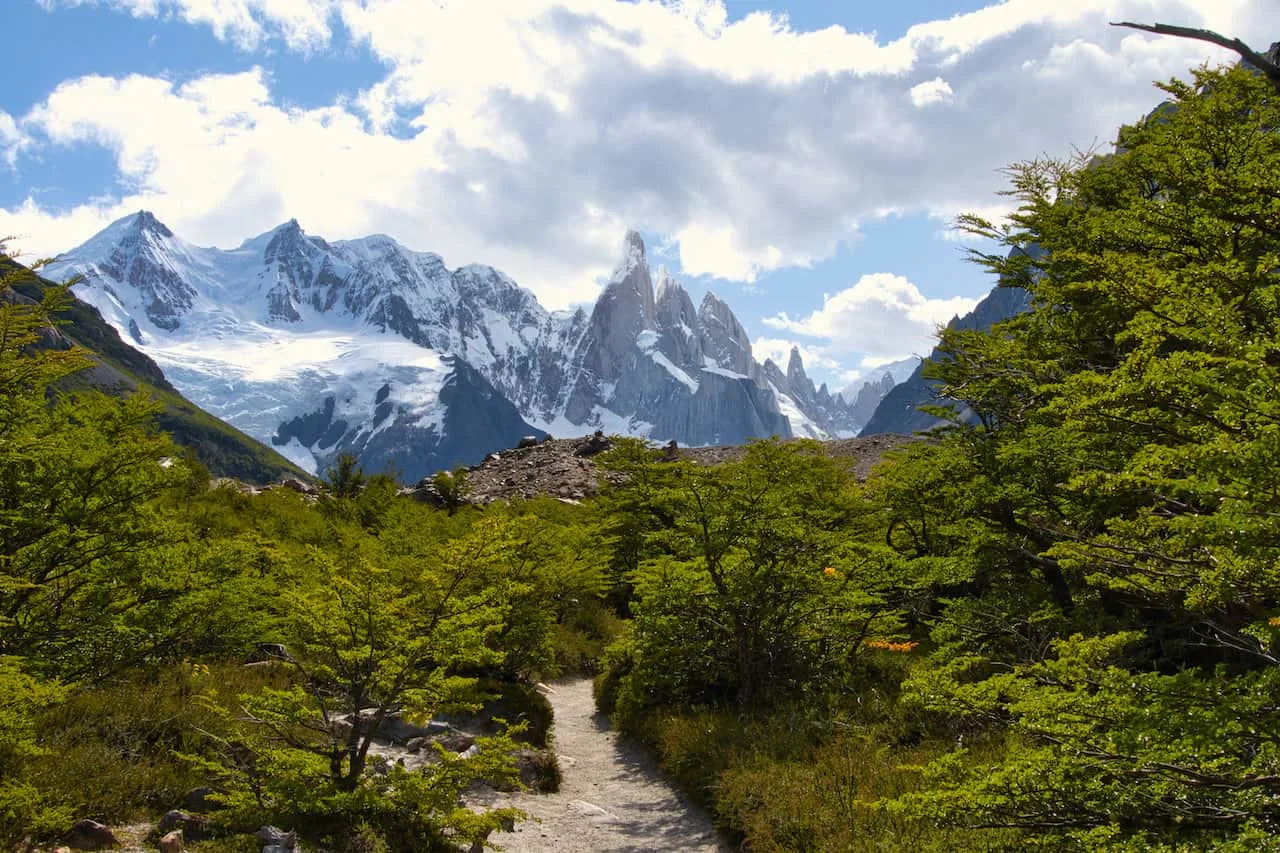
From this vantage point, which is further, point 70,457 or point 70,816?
point 70,457

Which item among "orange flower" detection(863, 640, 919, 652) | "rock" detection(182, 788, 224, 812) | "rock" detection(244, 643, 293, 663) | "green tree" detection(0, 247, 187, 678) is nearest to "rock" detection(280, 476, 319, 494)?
"rock" detection(244, 643, 293, 663)

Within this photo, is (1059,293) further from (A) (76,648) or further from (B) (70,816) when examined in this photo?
(A) (76,648)

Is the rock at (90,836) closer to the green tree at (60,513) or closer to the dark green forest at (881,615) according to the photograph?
the dark green forest at (881,615)

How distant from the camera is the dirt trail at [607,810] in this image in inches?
328

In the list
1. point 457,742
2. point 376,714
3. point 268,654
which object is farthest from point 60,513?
point 457,742

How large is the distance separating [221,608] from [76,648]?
191cm

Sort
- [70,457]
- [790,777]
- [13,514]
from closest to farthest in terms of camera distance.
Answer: [13,514], [70,457], [790,777]

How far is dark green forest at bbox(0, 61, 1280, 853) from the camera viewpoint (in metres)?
4.16

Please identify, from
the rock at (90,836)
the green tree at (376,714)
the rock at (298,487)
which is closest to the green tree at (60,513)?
the rock at (90,836)

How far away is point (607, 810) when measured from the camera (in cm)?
959

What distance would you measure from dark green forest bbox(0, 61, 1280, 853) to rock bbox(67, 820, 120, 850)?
11.8 inches

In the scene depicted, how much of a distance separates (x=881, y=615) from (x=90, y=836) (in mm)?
10203

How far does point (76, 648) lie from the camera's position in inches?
297

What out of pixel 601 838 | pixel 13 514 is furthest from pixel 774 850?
pixel 13 514
